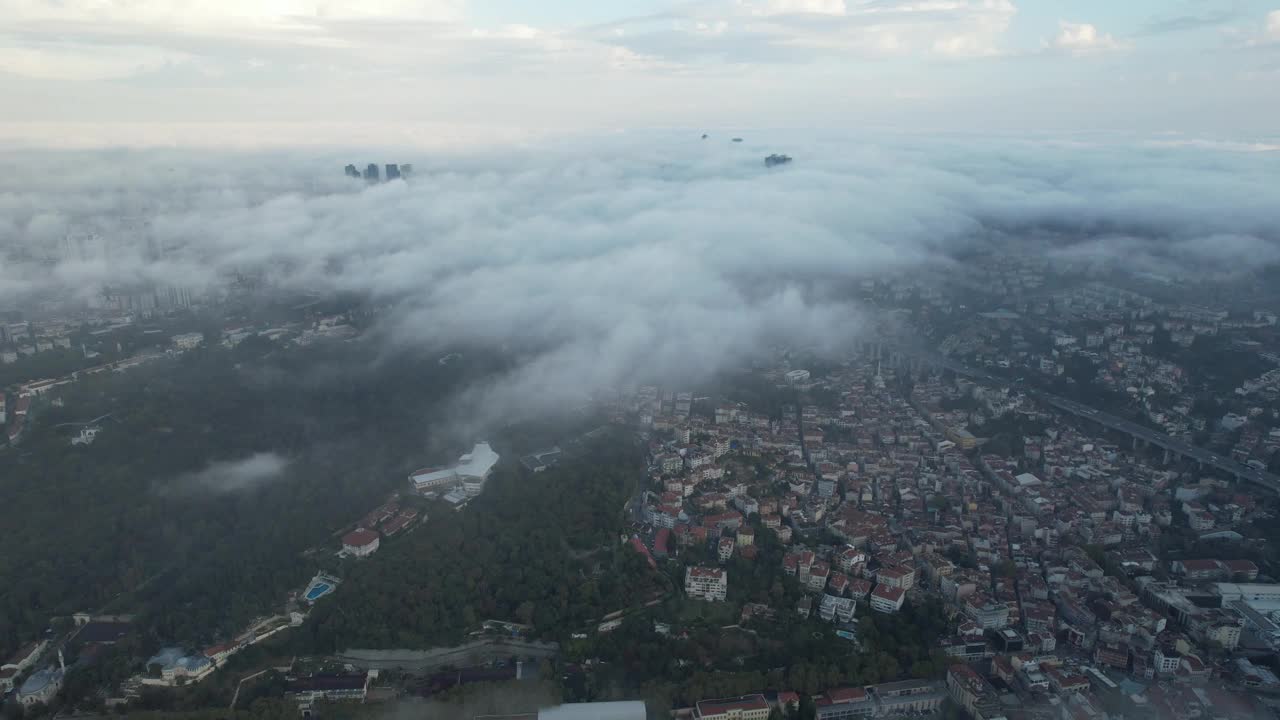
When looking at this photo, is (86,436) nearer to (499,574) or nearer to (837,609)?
(499,574)

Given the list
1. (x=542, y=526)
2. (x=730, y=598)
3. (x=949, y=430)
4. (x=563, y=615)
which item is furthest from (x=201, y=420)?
(x=949, y=430)

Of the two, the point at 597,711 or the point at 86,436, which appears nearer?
the point at 597,711

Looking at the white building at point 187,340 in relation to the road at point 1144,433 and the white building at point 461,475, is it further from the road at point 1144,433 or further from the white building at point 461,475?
the road at point 1144,433

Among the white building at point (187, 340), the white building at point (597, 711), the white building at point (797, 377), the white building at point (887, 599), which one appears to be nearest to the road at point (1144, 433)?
the white building at point (797, 377)

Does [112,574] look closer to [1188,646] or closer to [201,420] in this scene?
[201,420]

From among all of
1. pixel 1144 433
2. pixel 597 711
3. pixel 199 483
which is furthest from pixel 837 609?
pixel 199 483

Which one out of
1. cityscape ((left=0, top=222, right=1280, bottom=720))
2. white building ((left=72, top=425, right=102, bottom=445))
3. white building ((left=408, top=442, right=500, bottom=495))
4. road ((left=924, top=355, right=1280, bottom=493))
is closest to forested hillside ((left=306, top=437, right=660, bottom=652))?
cityscape ((left=0, top=222, right=1280, bottom=720))

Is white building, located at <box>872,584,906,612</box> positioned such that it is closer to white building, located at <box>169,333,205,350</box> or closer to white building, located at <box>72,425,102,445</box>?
white building, located at <box>72,425,102,445</box>
